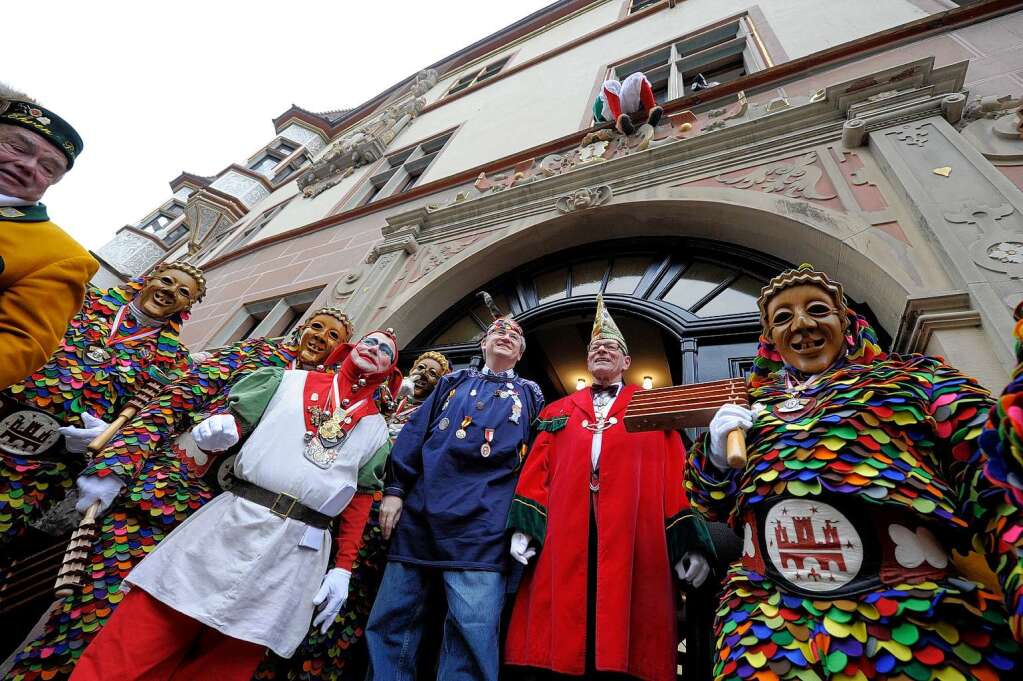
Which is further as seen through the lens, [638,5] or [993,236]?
[638,5]

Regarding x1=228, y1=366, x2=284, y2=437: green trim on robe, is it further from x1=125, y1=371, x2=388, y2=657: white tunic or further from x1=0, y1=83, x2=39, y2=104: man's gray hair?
x1=0, y1=83, x2=39, y2=104: man's gray hair

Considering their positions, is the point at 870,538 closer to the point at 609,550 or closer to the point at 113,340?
the point at 609,550

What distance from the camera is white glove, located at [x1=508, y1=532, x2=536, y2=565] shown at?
1915 mm

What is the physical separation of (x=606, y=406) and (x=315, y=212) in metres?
8.98

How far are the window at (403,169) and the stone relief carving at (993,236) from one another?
8.05m

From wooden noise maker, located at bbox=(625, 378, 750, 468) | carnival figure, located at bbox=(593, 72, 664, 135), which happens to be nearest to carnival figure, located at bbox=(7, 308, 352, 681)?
wooden noise maker, located at bbox=(625, 378, 750, 468)

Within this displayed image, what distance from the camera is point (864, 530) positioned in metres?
1.16

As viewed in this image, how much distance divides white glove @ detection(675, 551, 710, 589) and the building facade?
4.61 ft

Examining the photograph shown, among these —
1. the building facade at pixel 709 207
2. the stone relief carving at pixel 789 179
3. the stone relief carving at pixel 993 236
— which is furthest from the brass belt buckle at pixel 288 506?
the stone relief carving at pixel 789 179

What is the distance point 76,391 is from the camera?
237cm

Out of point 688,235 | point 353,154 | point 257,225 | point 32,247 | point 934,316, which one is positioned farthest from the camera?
point 257,225

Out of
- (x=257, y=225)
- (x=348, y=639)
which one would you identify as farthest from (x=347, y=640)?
(x=257, y=225)

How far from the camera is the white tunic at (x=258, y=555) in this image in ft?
5.56

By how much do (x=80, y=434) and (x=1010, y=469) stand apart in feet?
11.4
